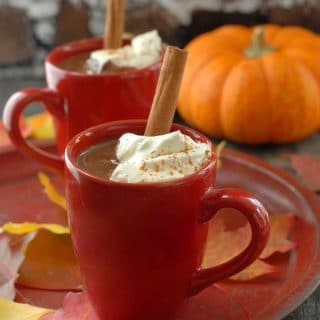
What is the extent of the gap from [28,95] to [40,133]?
29cm

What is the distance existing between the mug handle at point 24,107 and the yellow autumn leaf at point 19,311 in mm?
208

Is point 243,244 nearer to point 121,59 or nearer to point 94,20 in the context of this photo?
point 121,59

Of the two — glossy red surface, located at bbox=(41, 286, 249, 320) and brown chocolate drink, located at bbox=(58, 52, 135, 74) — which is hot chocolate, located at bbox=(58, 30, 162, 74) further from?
glossy red surface, located at bbox=(41, 286, 249, 320)

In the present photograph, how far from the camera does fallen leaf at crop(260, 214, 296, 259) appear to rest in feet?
2.59

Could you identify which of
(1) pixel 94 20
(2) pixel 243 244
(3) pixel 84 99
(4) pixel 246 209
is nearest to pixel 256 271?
(2) pixel 243 244

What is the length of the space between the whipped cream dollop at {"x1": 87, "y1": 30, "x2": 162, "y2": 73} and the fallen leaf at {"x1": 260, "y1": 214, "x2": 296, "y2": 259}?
0.75ft

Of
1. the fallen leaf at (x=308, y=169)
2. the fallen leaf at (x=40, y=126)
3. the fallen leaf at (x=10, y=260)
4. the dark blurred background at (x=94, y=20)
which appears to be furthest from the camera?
the dark blurred background at (x=94, y=20)

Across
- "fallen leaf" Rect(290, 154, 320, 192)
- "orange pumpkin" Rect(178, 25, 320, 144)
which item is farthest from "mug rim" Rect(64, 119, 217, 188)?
"orange pumpkin" Rect(178, 25, 320, 144)

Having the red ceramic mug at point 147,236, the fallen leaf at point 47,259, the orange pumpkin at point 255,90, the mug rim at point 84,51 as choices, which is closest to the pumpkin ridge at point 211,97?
the orange pumpkin at point 255,90

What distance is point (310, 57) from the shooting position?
1156 millimetres

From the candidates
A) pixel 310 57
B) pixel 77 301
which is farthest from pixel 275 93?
pixel 77 301

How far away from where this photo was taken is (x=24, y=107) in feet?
2.76

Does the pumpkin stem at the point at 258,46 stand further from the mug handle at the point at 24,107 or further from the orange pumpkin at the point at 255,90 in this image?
the mug handle at the point at 24,107

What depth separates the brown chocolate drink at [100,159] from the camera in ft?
2.10
